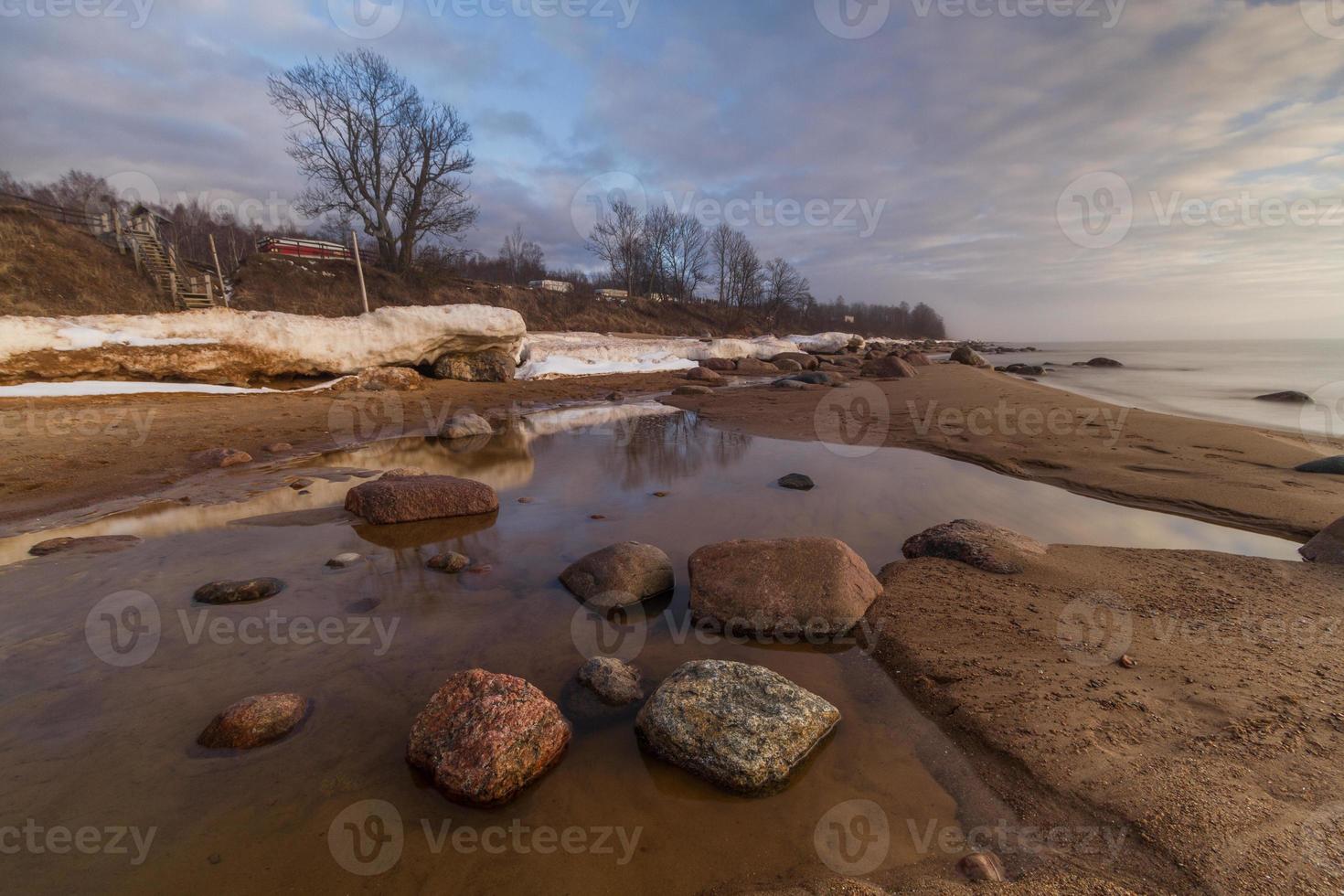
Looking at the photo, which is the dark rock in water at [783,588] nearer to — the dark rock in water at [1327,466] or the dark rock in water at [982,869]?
the dark rock in water at [982,869]

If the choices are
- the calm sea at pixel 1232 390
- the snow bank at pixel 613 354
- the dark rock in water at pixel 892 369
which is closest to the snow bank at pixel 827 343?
the snow bank at pixel 613 354

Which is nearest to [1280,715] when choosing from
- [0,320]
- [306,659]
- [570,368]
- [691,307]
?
[306,659]

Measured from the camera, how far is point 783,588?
3305 millimetres

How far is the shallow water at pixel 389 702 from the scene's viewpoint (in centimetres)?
175

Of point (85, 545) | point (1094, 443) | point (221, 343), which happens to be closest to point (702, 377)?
point (1094, 443)

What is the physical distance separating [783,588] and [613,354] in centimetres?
1820

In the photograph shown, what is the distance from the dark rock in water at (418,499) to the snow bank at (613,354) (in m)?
11.5

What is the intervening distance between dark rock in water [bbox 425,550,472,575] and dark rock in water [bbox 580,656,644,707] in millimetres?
1638

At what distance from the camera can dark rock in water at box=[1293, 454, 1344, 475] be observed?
5.92m

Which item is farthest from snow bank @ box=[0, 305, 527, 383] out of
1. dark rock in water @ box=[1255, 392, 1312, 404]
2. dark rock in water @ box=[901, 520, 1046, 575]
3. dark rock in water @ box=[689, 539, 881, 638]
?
dark rock in water @ box=[1255, 392, 1312, 404]

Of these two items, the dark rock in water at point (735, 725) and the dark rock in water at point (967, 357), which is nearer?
the dark rock in water at point (735, 725)

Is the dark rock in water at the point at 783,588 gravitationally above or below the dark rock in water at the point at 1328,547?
below

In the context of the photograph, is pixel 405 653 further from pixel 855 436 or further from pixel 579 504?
pixel 855 436

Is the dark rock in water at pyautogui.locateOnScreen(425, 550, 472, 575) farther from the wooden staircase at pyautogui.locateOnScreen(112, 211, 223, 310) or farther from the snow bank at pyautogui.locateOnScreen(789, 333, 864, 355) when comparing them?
the snow bank at pyautogui.locateOnScreen(789, 333, 864, 355)
